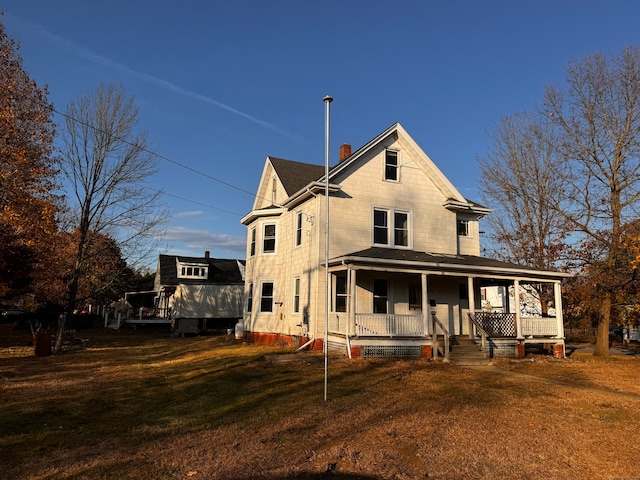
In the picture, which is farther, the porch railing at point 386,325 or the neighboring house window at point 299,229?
the neighboring house window at point 299,229

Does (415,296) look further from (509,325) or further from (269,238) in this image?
(269,238)

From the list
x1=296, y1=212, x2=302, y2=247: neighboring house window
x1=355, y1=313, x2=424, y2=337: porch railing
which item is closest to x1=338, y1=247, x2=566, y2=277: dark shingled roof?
x1=355, y1=313, x2=424, y2=337: porch railing

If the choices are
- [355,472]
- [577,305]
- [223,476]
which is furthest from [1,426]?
[577,305]

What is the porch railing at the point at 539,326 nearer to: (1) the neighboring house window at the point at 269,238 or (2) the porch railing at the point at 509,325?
(2) the porch railing at the point at 509,325

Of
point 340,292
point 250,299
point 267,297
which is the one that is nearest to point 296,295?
point 340,292

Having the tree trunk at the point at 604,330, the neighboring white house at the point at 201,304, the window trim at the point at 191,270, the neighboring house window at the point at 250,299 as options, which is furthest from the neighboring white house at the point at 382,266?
the window trim at the point at 191,270

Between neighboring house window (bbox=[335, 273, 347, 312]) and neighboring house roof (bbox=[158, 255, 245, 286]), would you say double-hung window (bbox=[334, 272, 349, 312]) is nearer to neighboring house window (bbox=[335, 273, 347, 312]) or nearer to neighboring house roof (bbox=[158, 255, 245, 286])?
neighboring house window (bbox=[335, 273, 347, 312])

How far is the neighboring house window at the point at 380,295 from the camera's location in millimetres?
18922

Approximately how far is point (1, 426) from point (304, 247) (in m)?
13.4

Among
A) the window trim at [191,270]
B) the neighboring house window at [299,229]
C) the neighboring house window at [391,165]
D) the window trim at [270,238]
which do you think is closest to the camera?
the neighboring house window at [391,165]

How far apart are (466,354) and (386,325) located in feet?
10.6

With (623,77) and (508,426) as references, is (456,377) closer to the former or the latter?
(508,426)

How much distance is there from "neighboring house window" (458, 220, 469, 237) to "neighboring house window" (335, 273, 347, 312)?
777 cm

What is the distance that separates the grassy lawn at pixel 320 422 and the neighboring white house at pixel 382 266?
2.75 metres
